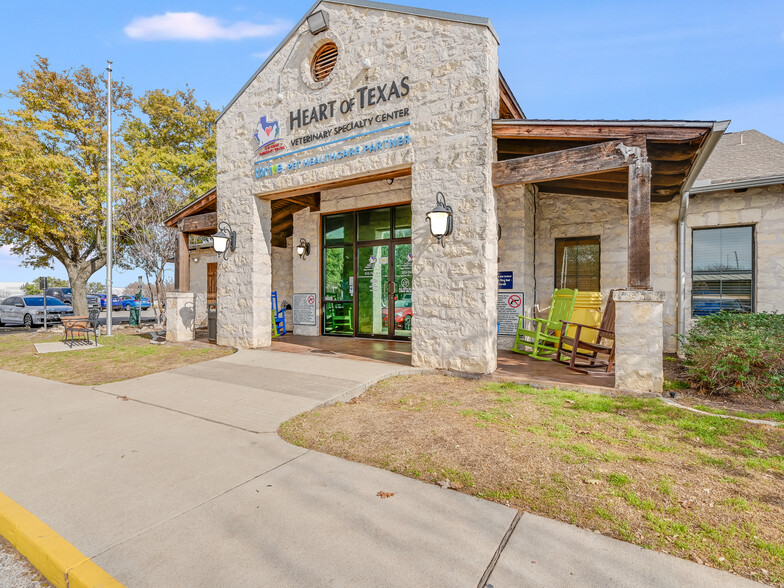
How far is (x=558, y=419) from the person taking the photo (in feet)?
13.0

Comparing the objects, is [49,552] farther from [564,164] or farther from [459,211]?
[564,164]

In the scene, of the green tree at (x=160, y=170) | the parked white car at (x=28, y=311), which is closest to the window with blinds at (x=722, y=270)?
the green tree at (x=160, y=170)

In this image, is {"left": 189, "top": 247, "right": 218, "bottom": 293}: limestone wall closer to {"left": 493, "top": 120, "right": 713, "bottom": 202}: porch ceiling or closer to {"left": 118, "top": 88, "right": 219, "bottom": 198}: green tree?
{"left": 118, "top": 88, "right": 219, "bottom": 198}: green tree

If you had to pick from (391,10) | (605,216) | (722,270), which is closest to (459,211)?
(391,10)

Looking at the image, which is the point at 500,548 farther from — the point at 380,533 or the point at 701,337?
the point at 701,337

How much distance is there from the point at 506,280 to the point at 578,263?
5.53 ft

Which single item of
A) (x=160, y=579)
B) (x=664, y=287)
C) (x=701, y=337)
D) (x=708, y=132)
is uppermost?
(x=708, y=132)

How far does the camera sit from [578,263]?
837 centimetres

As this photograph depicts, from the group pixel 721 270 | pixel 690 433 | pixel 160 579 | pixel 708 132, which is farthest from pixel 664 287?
Result: pixel 160 579

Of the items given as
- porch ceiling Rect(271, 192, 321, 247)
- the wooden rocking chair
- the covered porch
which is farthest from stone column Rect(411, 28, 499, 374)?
porch ceiling Rect(271, 192, 321, 247)

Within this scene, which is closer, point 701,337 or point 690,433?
point 690,433

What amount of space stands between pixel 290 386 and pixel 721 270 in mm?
8363

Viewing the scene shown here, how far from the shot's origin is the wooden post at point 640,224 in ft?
16.1

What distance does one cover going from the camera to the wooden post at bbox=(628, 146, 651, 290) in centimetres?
492
